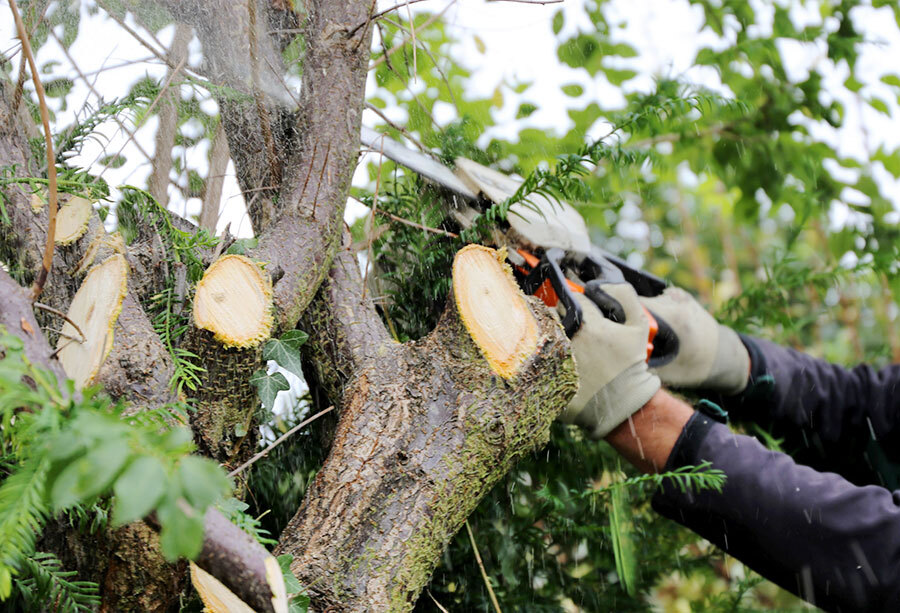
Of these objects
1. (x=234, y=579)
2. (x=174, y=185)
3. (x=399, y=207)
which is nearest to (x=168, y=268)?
(x=174, y=185)

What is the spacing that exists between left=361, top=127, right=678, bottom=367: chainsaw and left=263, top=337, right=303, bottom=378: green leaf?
0.49 meters

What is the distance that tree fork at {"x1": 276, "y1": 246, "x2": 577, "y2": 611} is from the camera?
99cm

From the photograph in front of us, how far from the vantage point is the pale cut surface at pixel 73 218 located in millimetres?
1136

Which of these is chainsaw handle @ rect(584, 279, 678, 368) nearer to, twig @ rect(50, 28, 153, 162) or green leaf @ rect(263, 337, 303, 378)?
green leaf @ rect(263, 337, 303, 378)

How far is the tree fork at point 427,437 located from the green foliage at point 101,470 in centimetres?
47

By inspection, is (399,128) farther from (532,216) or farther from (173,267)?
(173,267)

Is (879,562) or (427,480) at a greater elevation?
(427,480)

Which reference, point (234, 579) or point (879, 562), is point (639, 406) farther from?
point (234, 579)

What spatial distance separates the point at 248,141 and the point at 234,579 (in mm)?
966

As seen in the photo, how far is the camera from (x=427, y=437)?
108 cm

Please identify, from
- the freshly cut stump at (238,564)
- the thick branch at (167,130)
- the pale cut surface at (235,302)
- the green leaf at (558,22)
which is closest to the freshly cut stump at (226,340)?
the pale cut surface at (235,302)

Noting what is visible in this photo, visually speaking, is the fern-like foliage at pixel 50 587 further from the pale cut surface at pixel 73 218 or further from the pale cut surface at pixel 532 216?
the pale cut surface at pixel 532 216

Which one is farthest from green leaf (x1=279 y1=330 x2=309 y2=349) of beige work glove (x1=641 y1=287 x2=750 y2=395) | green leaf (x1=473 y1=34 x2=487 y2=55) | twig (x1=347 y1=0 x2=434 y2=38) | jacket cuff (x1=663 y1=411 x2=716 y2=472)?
green leaf (x1=473 y1=34 x2=487 y2=55)

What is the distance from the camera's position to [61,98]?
1.41 metres
